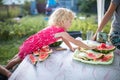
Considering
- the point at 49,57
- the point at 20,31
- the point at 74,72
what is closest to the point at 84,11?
the point at 20,31

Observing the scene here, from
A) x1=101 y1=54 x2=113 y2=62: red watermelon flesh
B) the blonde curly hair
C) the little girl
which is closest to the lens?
x1=101 y1=54 x2=113 y2=62: red watermelon flesh

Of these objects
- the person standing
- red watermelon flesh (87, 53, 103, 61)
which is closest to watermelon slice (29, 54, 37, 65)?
red watermelon flesh (87, 53, 103, 61)

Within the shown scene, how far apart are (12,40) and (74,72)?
8.08 ft

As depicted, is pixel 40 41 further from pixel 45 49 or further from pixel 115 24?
pixel 115 24

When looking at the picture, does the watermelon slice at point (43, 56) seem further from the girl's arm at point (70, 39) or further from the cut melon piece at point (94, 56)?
the cut melon piece at point (94, 56)

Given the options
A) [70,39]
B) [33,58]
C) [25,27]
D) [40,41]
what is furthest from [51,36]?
[25,27]

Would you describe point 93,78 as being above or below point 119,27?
below

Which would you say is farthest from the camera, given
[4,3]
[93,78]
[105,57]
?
[4,3]

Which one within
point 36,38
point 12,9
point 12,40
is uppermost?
point 12,9

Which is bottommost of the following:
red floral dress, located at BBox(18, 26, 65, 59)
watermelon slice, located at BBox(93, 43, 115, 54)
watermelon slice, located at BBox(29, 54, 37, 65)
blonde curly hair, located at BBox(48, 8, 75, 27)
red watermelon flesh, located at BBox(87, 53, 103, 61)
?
watermelon slice, located at BBox(29, 54, 37, 65)

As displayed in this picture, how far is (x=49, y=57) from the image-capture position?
6.51ft

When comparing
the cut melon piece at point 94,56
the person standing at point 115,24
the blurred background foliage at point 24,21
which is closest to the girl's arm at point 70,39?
the cut melon piece at point 94,56

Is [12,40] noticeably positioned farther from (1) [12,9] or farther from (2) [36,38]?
(2) [36,38]

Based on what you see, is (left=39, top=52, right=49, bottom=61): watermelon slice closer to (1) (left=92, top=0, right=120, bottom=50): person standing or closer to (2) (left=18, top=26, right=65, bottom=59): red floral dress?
(2) (left=18, top=26, right=65, bottom=59): red floral dress
